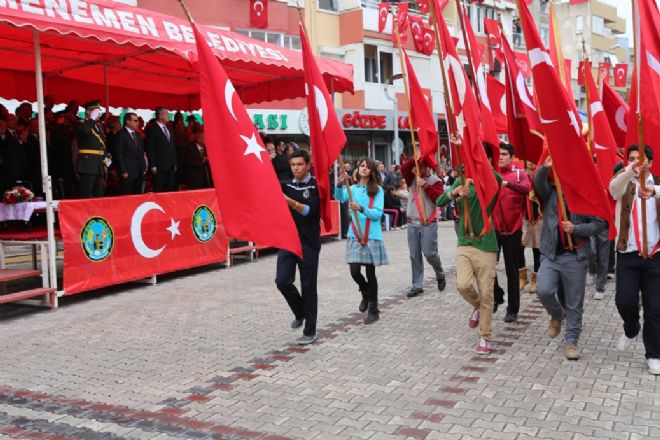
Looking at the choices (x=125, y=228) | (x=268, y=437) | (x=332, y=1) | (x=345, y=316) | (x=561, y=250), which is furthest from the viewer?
(x=332, y=1)

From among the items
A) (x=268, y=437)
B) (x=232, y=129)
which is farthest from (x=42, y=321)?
(x=268, y=437)

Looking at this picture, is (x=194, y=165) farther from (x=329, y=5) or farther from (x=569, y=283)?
(x=329, y=5)

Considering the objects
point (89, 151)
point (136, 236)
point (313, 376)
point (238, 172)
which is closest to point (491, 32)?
point (89, 151)

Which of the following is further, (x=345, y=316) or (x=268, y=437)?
(x=345, y=316)

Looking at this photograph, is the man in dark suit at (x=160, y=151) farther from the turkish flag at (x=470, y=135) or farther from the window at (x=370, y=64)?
the window at (x=370, y=64)

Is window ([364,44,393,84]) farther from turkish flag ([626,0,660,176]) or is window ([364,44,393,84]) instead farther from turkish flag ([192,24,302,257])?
turkish flag ([192,24,302,257])

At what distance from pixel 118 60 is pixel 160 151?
5.71ft

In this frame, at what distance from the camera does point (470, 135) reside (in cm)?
623

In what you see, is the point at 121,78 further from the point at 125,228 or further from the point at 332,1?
the point at 332,1

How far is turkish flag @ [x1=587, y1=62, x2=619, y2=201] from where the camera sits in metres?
7.67

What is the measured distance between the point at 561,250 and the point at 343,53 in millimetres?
25642

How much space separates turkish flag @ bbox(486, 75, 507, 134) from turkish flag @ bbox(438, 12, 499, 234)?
4575mm

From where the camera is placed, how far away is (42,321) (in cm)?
825

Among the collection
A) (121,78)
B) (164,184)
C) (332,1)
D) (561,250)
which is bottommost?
(561,250)
